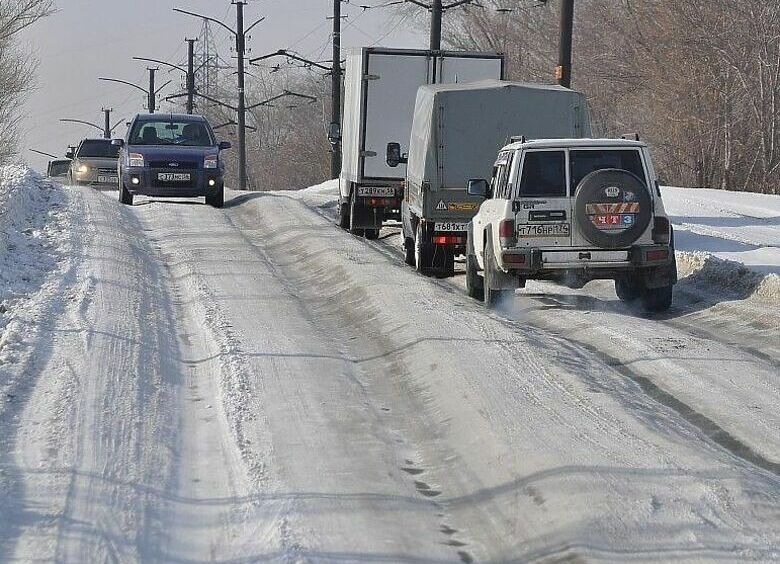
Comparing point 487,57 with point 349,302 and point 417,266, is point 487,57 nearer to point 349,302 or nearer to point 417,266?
point 417,266

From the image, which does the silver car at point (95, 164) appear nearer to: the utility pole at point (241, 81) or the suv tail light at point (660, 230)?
the utility pole at point (241, 81)

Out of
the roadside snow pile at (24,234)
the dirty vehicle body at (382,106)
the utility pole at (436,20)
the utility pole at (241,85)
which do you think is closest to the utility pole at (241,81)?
the utility pole at (241,85)

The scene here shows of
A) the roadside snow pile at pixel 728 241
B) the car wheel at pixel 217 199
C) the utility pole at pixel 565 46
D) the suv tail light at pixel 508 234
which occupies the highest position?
the utility pole at pixel 565 46

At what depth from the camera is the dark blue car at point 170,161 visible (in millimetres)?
28406

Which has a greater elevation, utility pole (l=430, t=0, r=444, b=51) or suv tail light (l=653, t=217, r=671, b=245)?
utility pole (l=430, t=0, r=444, b=51)

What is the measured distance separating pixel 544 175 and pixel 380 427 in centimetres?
644

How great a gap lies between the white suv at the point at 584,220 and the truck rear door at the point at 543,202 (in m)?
0.01

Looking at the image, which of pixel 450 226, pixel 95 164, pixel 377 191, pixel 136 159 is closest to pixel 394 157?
pixel 377 191

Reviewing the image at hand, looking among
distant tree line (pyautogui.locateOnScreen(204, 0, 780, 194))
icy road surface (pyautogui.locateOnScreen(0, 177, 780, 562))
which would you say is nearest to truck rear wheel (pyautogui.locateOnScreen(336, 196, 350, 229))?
icy road surface (pyautogui.locateOnScreen(0, 177, 780, 562))

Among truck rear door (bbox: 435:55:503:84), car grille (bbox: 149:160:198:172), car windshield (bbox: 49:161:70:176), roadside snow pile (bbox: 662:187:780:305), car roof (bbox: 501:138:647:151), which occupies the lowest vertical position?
car windshield (bbox: 49:161:70:176)

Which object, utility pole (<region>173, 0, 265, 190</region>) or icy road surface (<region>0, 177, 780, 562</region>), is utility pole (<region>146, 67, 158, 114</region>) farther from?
icy road surface (<region>0, 177, 780, 562</region>)

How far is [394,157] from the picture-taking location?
71.4 ft

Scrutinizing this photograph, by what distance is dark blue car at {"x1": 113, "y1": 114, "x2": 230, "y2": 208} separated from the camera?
28.4 m

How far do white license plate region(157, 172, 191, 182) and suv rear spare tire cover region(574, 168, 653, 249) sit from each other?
618 inches
